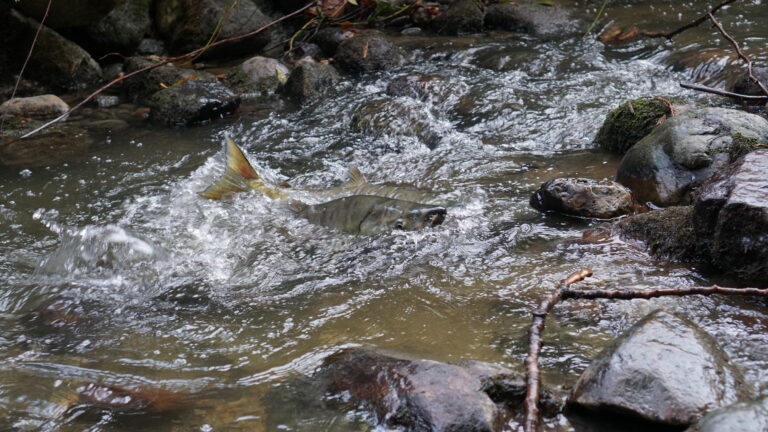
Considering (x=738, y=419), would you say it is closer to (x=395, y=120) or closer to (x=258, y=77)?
(x=395, y=120)

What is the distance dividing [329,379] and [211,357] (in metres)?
0.75

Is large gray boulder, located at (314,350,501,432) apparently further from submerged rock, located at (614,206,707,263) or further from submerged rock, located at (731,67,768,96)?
submerged rock, located at (731,67,768,96)

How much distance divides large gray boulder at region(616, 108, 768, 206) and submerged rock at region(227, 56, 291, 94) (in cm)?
539

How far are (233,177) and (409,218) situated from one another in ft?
5.65

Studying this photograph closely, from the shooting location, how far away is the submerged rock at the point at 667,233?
11.4 feet

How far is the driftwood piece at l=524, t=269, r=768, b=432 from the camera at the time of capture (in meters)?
2.18

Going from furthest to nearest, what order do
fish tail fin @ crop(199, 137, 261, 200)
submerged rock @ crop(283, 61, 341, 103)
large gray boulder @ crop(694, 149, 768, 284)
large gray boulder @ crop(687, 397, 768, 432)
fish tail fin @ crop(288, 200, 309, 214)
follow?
submerged rock @ crop(283, 61, 341, 103), fish tail fin @ crop(199, 137, 261, 200), fish tail fin @ crop(288, 200, 309, 214), large gray boulder @ crop(694, 149, 768, 284), large gray boulder @ crop(687, 397, 768, 432)

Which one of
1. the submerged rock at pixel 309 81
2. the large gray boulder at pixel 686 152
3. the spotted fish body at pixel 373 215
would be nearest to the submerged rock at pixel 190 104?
the submerged rock at pixel 309 81

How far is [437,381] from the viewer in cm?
225

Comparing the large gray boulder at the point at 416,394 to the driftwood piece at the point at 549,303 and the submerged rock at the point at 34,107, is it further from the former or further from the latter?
the submerged rock at the point at 34,107

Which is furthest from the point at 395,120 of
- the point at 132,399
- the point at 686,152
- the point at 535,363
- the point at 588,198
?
the point at 535,363

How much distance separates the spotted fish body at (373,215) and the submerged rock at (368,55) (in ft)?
15.1

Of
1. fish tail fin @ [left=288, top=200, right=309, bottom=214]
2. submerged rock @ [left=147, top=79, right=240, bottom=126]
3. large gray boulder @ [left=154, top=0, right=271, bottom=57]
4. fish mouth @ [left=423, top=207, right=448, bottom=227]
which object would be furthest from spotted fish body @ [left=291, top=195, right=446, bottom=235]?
large gray boulder @ [left=154, top=0, right=271, bottom=57]

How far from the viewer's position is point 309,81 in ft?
Answer: 26.5
